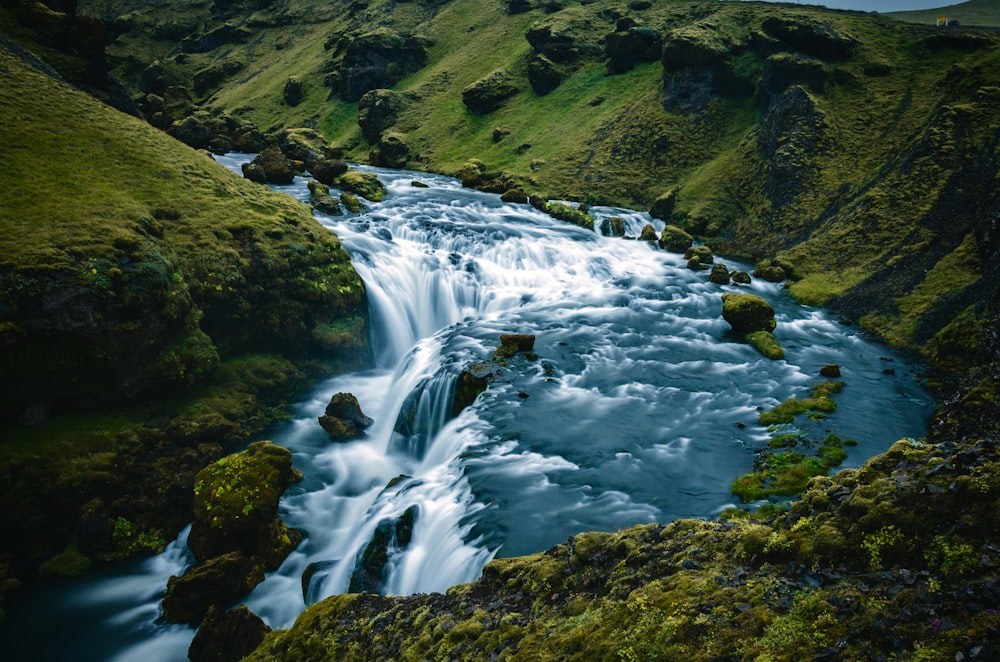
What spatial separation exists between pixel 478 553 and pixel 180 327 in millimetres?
12120

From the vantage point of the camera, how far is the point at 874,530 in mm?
5051

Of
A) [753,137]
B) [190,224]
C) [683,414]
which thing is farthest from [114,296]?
[753,137]

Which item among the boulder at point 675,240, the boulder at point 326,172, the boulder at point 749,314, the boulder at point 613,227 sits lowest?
the boulder at point 749,314

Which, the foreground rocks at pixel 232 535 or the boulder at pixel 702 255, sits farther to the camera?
the boulder at pixel 702 255

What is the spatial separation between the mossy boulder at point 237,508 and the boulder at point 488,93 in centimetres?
5794

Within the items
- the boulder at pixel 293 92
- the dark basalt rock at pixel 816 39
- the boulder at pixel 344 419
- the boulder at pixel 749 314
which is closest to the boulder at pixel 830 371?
the boulder at pixel 749 314

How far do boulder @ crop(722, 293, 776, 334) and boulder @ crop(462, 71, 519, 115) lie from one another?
4830 centimetres

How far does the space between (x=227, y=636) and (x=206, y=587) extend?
1.81 meters

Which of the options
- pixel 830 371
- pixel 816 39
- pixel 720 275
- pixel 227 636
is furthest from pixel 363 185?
pixel 816 39

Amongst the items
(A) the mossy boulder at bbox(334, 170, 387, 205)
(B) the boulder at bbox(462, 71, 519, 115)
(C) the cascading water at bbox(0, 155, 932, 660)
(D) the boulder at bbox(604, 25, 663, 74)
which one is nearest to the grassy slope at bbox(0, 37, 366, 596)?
(C) the cascading water at bbox(0, 155, 932, 660)

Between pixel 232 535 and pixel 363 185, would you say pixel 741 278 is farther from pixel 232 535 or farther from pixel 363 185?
pixel 363 185

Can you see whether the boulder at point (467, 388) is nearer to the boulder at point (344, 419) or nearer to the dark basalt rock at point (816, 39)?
the boulder at point (344, 419)

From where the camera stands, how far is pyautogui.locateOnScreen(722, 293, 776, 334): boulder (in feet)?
74.6

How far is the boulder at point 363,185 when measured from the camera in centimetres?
3915
